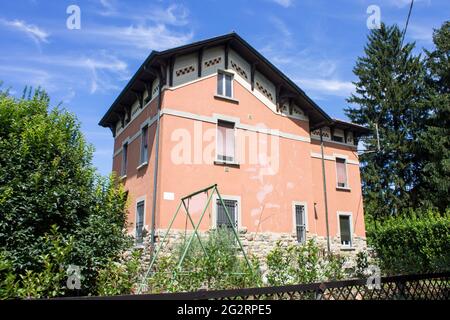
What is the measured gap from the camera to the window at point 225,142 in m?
13.5

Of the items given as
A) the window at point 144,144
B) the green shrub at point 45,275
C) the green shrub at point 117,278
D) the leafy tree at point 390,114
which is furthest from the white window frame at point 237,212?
the leafy tree at point 390,114

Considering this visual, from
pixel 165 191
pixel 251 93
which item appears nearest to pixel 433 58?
pixel 251 93

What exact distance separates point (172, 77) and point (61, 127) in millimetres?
5333

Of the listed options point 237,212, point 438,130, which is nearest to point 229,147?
point 237,212

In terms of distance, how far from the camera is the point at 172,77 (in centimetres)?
1289

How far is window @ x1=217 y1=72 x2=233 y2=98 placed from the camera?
14133 mm

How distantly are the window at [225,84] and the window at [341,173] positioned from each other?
7218 mm

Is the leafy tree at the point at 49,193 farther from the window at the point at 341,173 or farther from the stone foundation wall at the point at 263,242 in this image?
the window at the point at 341,173

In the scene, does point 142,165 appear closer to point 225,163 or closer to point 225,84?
point 225,163

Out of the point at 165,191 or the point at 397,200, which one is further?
the point at 397,200

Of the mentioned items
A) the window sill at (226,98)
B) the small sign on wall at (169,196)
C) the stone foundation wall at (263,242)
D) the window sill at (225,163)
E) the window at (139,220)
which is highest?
the window sill at (226,98)

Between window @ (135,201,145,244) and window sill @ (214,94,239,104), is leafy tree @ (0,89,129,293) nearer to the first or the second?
window @ (135,201,145,244)

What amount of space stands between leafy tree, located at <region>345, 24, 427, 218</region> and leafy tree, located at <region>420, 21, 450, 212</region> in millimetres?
800
